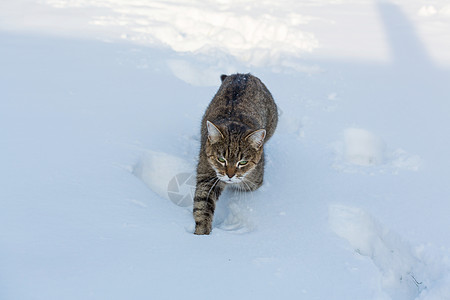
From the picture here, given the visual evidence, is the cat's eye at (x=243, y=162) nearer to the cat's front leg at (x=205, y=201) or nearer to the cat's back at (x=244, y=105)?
the cat's front leg at (x=205, y=201)

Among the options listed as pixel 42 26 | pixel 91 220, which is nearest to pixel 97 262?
pixel 91 220

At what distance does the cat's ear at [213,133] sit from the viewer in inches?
129

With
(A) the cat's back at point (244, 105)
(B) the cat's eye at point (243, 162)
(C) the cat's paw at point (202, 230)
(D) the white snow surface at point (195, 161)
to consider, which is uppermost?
(A) the cat's back at point (244, 105)

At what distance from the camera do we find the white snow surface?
2.52m

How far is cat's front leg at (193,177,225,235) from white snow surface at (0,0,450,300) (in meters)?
0.11

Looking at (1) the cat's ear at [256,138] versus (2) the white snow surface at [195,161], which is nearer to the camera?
(2) the white snow surface at [195,161]

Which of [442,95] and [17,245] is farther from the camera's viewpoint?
[442,95]

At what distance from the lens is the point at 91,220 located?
9.11 feet

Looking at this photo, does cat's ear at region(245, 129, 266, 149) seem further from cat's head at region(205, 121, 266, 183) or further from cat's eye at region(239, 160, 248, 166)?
cat's eye at region(239, 160, 248, 166)

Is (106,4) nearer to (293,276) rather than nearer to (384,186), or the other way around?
(384,186)

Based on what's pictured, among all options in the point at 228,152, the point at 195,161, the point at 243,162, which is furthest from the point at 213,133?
the point at 195,161

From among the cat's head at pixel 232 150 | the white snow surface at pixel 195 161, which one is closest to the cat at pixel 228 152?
the cat's head at pixel 232 150

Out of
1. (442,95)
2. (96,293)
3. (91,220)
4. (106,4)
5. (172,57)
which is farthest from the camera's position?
(106,4)

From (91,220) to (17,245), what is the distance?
1.60 feet
